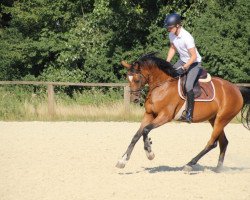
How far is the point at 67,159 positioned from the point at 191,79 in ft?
9.38

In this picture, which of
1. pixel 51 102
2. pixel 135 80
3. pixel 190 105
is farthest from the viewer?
pixel 51 102

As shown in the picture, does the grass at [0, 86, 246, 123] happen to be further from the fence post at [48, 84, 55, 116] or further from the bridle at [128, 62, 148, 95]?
the bridle at [128, 62, 148, 95]

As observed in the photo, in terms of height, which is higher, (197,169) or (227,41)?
(227,41)

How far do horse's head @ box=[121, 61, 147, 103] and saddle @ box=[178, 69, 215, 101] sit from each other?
27.3 inches

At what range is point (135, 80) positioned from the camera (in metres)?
10.3

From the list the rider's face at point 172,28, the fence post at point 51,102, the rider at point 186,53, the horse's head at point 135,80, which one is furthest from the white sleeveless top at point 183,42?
the fence post at point 51,102

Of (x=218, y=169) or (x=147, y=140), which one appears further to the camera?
(x=218, y=169)

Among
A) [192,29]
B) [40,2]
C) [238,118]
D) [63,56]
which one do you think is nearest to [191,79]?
[238,118]

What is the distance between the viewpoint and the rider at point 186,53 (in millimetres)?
10367

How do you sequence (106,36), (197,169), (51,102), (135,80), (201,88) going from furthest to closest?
(106,36), (51,102), (197,169), (201,88), (135,80)

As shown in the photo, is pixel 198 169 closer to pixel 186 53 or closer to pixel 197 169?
pixel 197 169

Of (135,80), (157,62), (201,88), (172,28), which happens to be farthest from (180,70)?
(135,80)

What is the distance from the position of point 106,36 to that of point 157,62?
14.4m

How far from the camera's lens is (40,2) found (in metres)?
27.2
